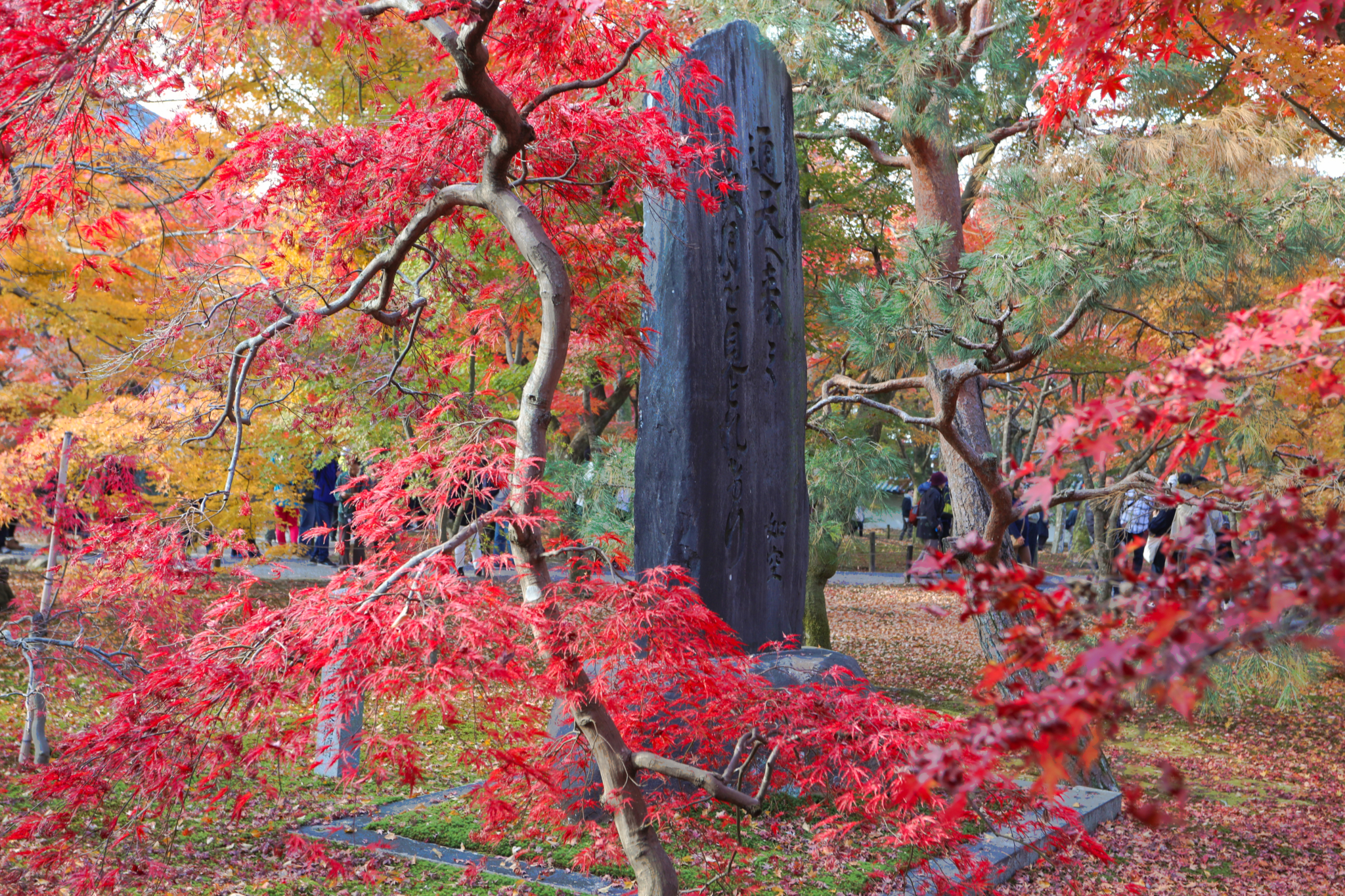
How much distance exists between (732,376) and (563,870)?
8.48ft

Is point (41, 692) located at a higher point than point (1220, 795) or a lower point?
higher

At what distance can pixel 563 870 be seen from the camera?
4164 millimetres

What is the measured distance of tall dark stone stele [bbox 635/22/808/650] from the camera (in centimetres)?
511

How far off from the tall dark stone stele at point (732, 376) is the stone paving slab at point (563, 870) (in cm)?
149

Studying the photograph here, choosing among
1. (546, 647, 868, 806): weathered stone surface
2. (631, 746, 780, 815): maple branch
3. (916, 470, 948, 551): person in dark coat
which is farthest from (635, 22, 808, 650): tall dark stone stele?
(916, 470, 948, 551): person in dark coat

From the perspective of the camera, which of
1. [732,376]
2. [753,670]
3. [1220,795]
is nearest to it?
[753,670]

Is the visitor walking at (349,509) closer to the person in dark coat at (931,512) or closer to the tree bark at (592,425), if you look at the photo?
the tree bark at (592,425)

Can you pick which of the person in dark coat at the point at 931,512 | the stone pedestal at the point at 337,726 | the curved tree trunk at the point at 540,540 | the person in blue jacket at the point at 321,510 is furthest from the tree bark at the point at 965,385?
the person in blue jacket at the point at 321,510

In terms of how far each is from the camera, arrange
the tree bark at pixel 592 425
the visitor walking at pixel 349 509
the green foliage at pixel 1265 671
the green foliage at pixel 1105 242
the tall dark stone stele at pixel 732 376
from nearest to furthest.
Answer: the visitor walking at pixel 349 509
the tall dark stone stele at pixel 732 376
the green foliage at pixel 1105 242
the green foliage at pixel 1265 671
the tree bark at pixel 592 425

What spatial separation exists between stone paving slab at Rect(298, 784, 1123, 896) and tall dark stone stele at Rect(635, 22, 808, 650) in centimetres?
149

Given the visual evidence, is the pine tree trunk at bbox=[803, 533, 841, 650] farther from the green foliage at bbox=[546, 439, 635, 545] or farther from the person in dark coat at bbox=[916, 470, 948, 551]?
the person in dark coat at bbox=[916, 470, 948, 551]

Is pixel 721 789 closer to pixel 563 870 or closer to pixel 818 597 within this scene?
pixel 563 870

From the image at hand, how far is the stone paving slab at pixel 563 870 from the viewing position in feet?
13.0

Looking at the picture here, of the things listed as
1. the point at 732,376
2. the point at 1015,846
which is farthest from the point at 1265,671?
the point at 732,376
